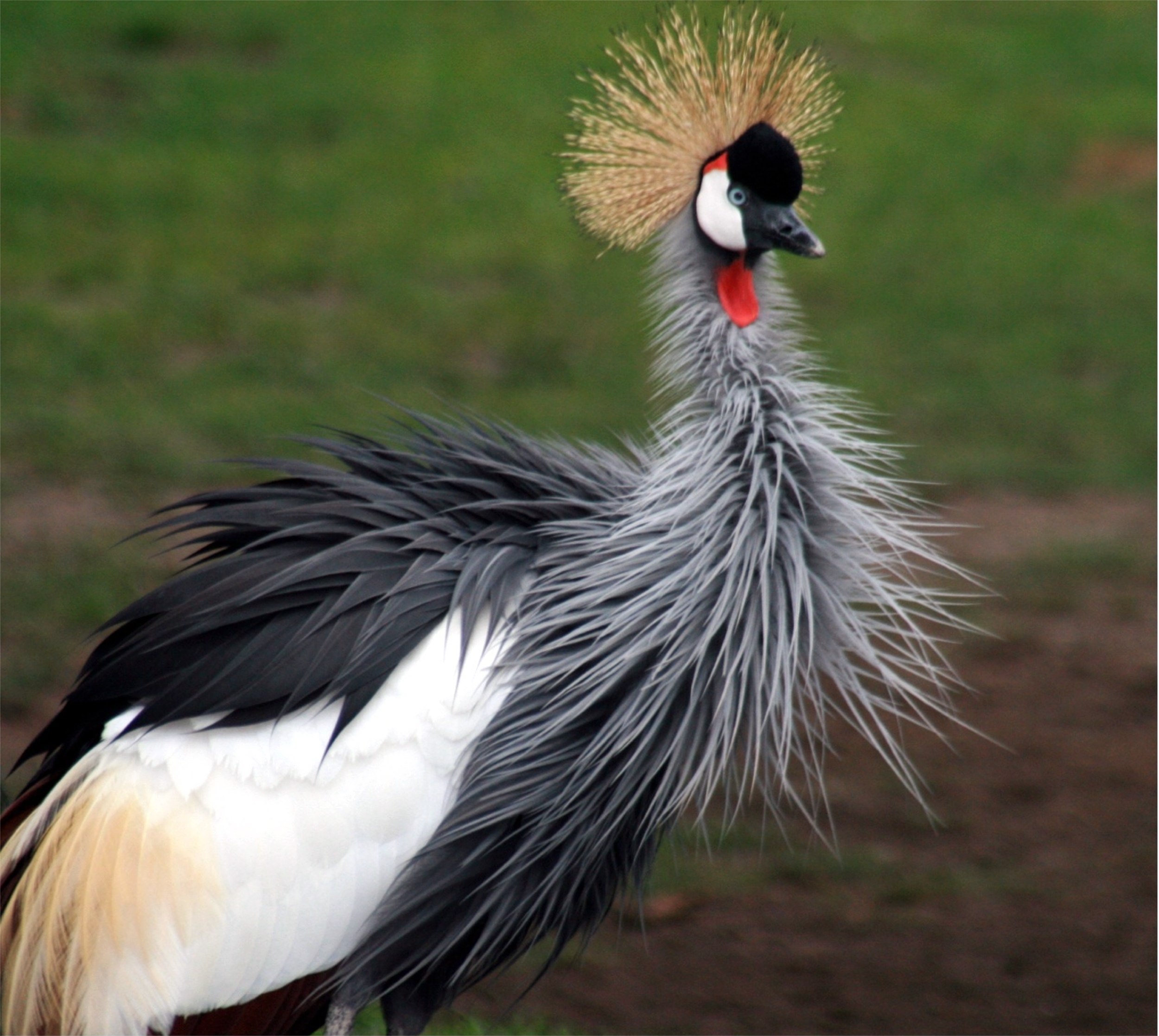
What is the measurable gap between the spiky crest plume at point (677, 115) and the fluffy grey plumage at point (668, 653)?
13cm

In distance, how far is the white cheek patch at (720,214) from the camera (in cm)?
214

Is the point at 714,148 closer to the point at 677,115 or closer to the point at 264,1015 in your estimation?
the point at 677,115

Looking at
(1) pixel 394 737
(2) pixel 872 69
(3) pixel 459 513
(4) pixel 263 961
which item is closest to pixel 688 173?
(3) pixel 459 513

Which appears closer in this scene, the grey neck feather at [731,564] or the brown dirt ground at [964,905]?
the grey neck feather at [731,564]

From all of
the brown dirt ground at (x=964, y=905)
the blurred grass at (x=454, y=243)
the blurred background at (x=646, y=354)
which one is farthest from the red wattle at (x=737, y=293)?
the blurred grass at (x=454, y=243)

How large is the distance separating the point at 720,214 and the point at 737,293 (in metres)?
0.12

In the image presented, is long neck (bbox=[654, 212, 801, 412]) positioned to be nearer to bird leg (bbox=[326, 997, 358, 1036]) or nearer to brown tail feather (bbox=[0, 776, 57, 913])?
bird leg (bbox=[326, 997, 358, 1036])

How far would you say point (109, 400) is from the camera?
4.94 m

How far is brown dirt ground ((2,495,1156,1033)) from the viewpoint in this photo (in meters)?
2.82

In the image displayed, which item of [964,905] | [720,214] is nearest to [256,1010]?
[720,214]

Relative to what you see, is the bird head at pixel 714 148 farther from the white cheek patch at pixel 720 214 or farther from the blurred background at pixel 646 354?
the blurred background at pixel 646 354

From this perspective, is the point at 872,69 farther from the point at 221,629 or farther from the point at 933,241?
the point at 221,629

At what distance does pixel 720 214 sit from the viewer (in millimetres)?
2143

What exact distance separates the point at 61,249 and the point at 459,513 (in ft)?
14.2
